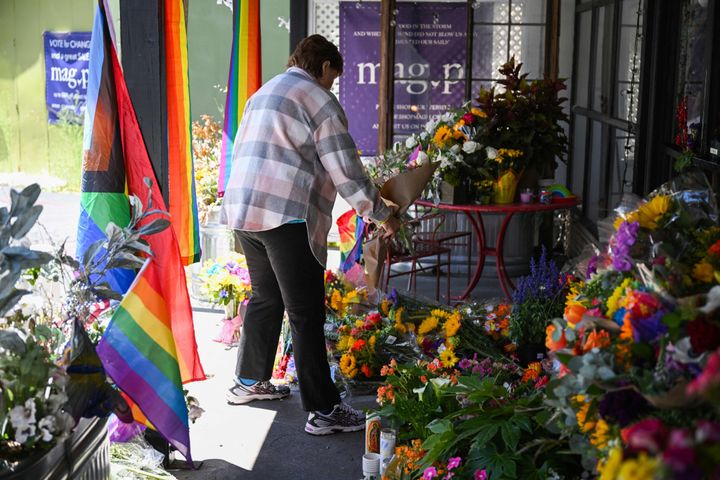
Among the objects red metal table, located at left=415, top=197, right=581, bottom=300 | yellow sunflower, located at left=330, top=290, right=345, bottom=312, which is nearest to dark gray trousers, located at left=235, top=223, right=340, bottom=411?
yellow sunflower, located at left=330, top=290, right=345, bottom=312

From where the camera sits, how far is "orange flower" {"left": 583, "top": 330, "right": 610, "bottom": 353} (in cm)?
230

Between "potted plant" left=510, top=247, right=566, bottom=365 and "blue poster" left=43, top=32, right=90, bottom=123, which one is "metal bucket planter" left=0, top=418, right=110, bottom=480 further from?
"blue poster" left=43, top=32, right=90, bottom=123

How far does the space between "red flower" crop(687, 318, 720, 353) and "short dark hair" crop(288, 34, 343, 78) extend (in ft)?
8.94

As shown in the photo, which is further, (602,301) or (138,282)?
(138,282)

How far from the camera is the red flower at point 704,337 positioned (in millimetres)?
2053

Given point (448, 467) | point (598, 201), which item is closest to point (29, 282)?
point (448, 467)

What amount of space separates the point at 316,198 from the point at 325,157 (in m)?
0.21

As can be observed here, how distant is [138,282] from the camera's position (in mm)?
3025

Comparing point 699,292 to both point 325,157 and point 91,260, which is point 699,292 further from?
point 325,157

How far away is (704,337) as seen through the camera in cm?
205

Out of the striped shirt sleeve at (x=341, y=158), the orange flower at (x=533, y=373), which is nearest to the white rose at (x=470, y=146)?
the striped shirt sleeve at (x=341, y=158)

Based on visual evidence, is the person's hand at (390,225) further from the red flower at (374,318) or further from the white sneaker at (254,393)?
the white sneaker at (254,393)

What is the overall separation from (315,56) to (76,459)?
2357 mm

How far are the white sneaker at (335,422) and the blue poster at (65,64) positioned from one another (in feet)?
24.5
